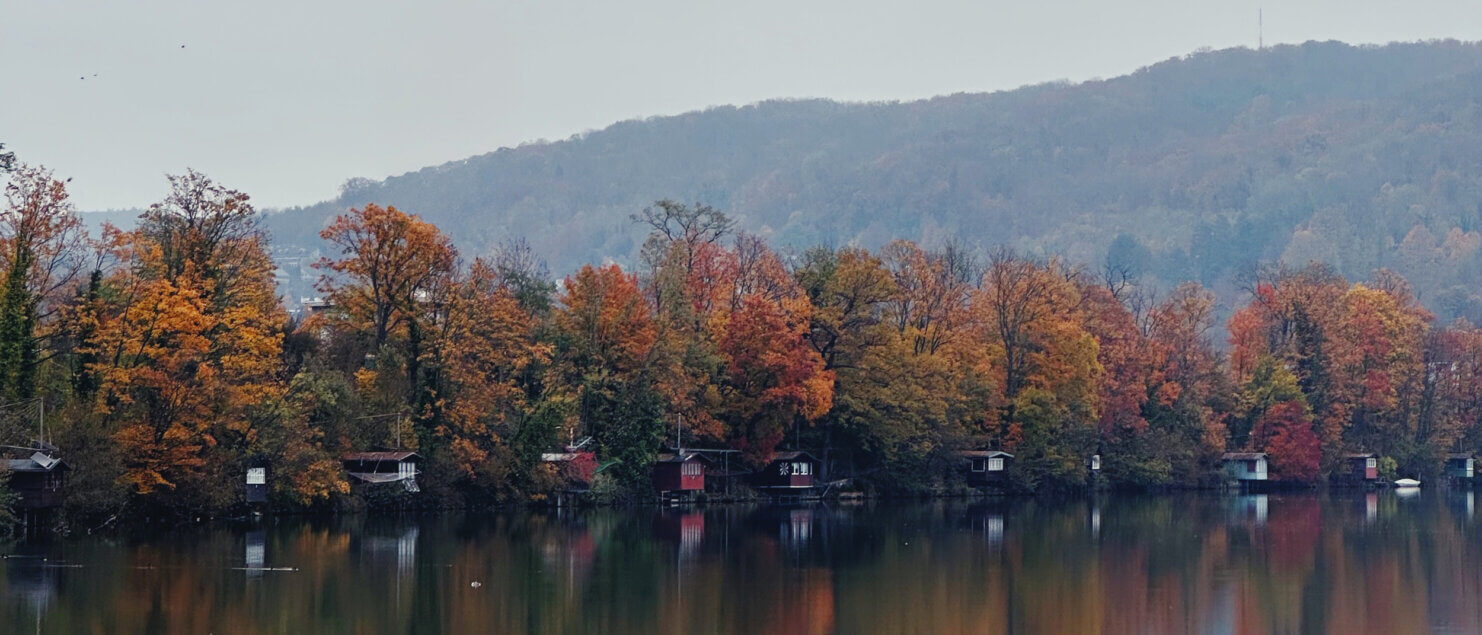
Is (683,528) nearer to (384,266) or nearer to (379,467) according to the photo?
(379,467)

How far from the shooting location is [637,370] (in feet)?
236

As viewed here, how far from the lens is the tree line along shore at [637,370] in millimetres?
53188

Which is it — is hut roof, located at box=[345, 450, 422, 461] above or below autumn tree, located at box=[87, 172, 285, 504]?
below

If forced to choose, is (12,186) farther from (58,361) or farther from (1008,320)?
(1008,320)

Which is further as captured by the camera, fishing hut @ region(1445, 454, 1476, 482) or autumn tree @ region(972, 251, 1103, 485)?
fishing hut @ region(1445, 454, 1476, 482)

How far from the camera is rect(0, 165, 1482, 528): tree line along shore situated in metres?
53.2

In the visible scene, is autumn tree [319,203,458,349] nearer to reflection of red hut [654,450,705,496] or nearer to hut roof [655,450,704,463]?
hut roof [655,450,704,463]

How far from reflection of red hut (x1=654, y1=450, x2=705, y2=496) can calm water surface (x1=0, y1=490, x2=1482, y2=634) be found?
8162 mm

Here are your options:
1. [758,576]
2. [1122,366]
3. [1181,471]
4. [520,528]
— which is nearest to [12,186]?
[520,528]

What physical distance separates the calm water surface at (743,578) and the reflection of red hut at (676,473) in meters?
8.16

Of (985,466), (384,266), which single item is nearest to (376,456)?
(384,266)

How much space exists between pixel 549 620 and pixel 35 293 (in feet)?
106

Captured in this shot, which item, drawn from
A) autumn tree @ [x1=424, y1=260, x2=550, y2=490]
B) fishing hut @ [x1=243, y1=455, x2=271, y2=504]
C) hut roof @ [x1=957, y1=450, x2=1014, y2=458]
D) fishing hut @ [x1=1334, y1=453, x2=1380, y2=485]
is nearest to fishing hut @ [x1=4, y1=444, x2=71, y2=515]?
fishing hut @ [x1=243, y1=455, x2=271, y2=504]

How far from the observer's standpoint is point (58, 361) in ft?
183
